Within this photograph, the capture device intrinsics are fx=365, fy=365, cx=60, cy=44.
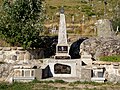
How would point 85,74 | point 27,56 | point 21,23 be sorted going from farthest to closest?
point 21,23 → point 27,56 → point 85,74

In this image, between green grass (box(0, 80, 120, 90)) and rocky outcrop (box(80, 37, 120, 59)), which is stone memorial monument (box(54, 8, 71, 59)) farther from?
green grass (box(0, 80, 120, 90))

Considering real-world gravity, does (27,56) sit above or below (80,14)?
below

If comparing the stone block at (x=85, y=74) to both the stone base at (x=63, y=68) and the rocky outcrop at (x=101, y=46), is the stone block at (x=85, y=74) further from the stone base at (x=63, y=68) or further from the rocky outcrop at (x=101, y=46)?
the rocky outcrop at (x=101, y=46)

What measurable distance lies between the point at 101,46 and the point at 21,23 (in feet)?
21.9

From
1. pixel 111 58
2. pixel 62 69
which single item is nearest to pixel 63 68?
pixel 62 69

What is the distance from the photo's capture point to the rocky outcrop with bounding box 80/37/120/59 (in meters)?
28.9

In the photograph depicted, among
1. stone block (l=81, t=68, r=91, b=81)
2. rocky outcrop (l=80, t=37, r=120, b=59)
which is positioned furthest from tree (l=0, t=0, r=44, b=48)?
stone block (l=81, t=68, r=91, b=81)

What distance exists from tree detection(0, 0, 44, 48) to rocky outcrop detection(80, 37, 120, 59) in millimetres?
4072

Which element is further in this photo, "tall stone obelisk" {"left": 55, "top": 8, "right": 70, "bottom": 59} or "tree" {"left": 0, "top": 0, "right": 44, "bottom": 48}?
"tree" {"left": 0, "top": 0, "right": 44, "bottom": 48}

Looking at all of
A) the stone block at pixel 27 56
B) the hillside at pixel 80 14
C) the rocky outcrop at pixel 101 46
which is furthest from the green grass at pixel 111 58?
the hillside at pixel 80 14

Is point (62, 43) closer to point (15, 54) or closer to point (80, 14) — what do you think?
point (15, 54)

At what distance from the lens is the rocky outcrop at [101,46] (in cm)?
2889

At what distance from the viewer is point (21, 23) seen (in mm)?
28859

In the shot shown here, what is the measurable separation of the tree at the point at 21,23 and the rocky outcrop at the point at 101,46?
4.07m
